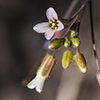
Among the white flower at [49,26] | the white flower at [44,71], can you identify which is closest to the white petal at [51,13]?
the white flower at [49,26]

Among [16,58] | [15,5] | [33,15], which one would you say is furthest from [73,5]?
Result: [16,58]

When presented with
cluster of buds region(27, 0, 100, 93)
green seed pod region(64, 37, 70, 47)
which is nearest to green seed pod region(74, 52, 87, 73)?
cluster of buds region(27, 0, 100, 93)

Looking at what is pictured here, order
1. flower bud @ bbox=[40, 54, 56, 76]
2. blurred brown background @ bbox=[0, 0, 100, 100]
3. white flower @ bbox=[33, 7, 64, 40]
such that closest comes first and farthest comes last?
white flower @ bbox=[33, 7, 64, 40], flower bud @ bbox=[40, 54, 56, 76], blurred brown background @ bbox=[0, 0, 100, 100]

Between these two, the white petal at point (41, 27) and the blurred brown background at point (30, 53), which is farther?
the blurred brown background at point (30, 53)

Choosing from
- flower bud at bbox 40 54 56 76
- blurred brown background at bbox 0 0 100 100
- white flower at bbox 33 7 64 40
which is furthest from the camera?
blurred brown background at bbox 0 0 100 100

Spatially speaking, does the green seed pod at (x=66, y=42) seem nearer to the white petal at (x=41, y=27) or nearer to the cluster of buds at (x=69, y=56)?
the cluster of buds at (x=69, y=56)

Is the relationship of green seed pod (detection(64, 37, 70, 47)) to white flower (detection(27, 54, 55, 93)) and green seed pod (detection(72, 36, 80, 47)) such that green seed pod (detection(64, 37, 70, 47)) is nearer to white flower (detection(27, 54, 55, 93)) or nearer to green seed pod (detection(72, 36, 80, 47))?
green seed pod (detection(72, 36, 80, 47))

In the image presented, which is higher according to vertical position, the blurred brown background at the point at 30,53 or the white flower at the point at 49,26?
the white flower at the point at 49,26

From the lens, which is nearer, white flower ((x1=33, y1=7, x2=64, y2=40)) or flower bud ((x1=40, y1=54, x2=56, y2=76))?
white flower ((x1=33, y1=7, x2=64, y2=40))

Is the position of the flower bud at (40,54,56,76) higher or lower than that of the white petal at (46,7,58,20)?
lower
